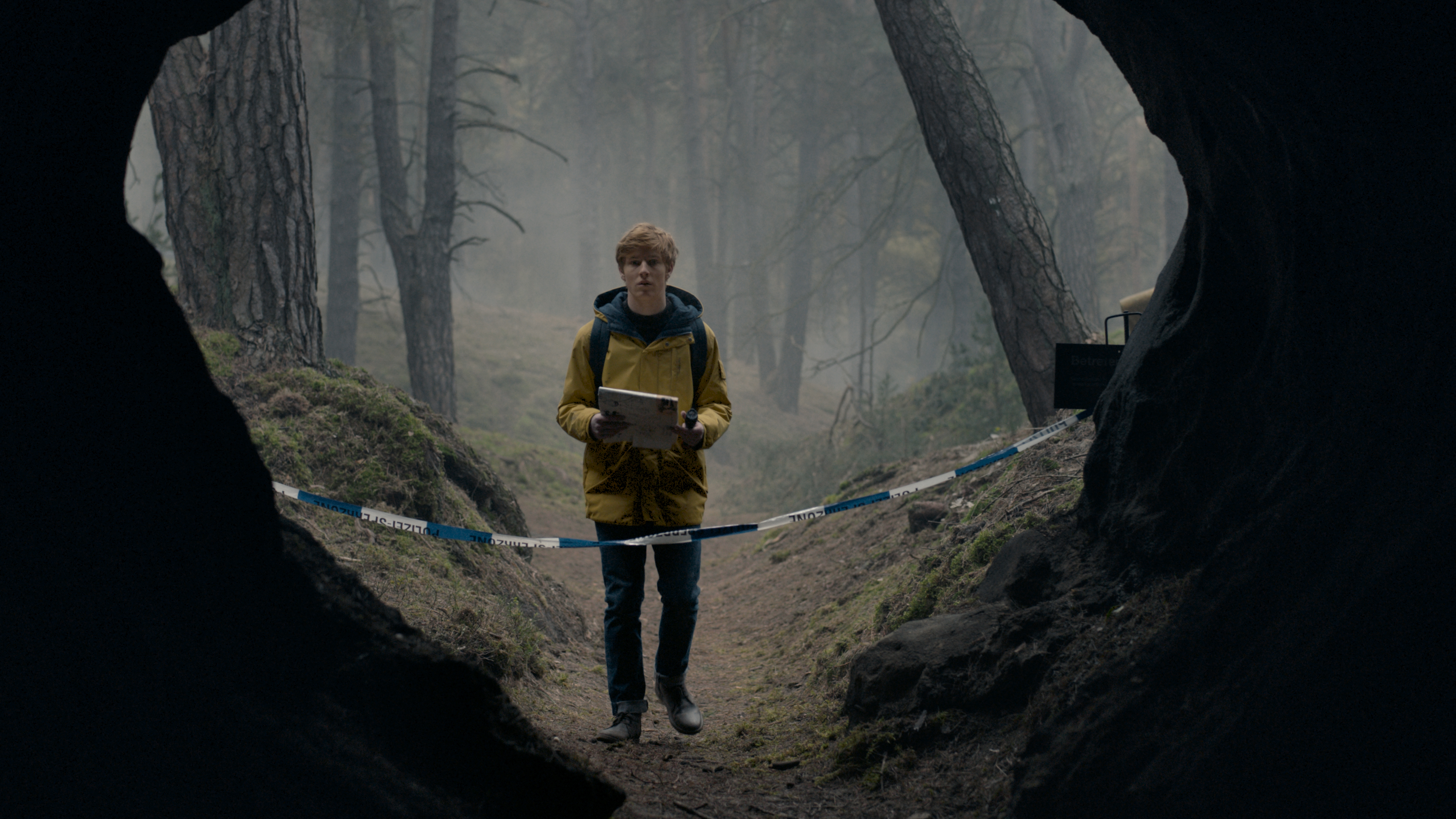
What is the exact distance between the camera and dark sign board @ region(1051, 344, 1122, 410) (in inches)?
214

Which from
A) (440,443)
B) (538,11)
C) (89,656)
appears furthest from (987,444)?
(538,11)

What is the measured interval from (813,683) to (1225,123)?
3527mm

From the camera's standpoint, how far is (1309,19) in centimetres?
276

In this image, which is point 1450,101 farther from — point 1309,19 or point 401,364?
point 401,364

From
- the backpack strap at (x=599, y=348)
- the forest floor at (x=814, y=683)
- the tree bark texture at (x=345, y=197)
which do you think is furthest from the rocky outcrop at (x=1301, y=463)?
the tree bark texture at (x=345, y=197)

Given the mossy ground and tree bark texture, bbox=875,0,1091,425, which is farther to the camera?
tree bark texture, bbox=875,0,1091,425

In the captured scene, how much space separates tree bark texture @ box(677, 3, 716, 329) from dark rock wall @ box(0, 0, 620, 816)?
25.7 m

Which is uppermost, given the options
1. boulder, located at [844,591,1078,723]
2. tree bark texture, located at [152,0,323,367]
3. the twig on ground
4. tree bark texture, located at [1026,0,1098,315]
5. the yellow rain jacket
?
tree bark texture, located at [1026,0,1098,315]

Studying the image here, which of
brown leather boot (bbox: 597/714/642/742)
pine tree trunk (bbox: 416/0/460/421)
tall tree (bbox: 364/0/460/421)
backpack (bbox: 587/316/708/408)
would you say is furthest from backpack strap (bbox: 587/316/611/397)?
tall tree (bbox: 364/0/460/421)

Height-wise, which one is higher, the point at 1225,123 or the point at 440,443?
the point at 1225,123

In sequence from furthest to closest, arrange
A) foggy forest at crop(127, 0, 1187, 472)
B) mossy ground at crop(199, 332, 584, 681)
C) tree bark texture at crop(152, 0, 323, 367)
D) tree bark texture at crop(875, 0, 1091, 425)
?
1. foggy forest at crop(127, 0, 1187, 472)
2. tree bark texture at crop(875, 0, 1091, 425)
3. tree bark texture at crop(152, 0, 323, 367)
4. mossy ground at crop(199, 332, 584, 681)

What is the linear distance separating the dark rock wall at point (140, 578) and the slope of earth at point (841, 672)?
82 centimetres

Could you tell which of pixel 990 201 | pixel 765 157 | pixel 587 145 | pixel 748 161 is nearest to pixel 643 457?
pixel 990 201

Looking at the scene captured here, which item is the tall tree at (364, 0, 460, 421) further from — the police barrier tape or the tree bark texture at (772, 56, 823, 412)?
the tree bark texture at (772, 56, 823, 412)
